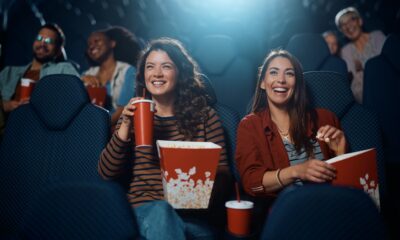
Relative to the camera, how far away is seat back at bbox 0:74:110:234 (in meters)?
1.13

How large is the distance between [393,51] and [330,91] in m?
0.67

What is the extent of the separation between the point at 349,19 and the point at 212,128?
72.2 inches

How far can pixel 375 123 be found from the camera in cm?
116

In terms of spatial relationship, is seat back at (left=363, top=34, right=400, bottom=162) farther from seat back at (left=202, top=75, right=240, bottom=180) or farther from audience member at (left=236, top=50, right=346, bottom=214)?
seat back at (left=202, top=75, right=240, bottom=180)

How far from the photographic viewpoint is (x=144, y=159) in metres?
1.15

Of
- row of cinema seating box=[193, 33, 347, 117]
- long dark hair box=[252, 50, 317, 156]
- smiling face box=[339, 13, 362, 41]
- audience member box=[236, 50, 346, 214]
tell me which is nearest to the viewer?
audience member box=[236, 50, 346, 214]

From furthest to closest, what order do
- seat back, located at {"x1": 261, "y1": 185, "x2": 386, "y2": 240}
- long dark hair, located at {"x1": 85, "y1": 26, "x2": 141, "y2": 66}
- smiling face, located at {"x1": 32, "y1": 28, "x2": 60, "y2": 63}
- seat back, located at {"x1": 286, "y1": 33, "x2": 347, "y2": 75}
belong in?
long dark hair, located at {"x1": 85, "y1": 26, "x2": 141, "y2": 66}, smiling face, located at {"x1": 32, "y1": 28, "x2": 60, "y2": 63}, seat back, located at {"x1": 286, "y1": 33, "x2": 347, "y2": 75}, seat back, located at {"x1": 261, "y1": 185, "x2": 386, "y2": 240}

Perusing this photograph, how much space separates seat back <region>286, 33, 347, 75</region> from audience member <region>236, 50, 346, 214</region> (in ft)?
2.56

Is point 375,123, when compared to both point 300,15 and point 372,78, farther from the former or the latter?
point 300,15

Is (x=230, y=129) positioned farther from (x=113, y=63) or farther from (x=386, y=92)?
(x=113, y=63)

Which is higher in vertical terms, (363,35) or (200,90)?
(363,35)

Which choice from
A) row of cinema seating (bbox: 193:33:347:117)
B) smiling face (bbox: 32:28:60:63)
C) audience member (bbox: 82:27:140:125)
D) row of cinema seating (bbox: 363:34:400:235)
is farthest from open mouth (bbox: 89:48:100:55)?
row of cinema seating (bbox: 363:34:400:235)

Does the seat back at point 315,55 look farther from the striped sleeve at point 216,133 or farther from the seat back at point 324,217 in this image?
the seat back at point 324,217

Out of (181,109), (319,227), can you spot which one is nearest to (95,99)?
(181,109)
